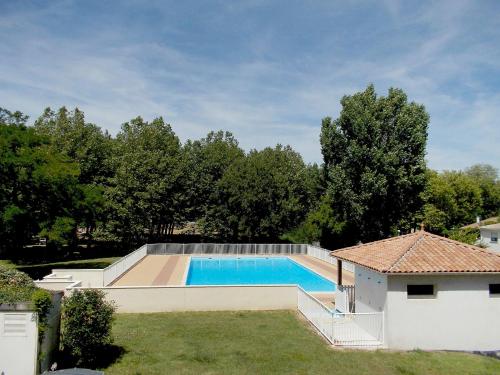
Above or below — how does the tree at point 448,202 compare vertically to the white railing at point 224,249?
above

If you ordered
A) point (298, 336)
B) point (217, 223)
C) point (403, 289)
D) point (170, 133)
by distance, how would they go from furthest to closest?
point (170, 133) < point (217, 223) < point (298, 336) < point (403, 289)

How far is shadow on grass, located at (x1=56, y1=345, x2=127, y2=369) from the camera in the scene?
1184cm

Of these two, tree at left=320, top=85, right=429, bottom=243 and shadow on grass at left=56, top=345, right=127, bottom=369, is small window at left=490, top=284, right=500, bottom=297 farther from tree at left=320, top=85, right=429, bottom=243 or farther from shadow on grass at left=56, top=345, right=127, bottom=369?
tree at left=320, top=85, right=429, bottom=243

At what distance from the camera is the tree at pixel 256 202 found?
45.6 meters

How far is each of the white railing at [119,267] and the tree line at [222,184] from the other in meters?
3.51

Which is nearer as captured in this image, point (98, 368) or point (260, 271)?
point (98, 368)

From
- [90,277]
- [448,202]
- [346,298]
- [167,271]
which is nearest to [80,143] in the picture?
[167,271]

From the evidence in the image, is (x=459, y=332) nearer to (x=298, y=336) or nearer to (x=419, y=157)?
(x=298, y=336)

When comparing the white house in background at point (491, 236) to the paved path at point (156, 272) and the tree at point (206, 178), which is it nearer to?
the tree at point (206, 178)

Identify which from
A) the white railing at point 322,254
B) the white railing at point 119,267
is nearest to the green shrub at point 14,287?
the white railing at point 119,267

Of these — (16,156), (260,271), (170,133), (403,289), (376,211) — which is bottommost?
(260,271)

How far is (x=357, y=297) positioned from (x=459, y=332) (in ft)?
12.0

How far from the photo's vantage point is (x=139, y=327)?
16109 millimetres

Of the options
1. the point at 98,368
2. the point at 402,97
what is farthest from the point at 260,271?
the point at 98,368
